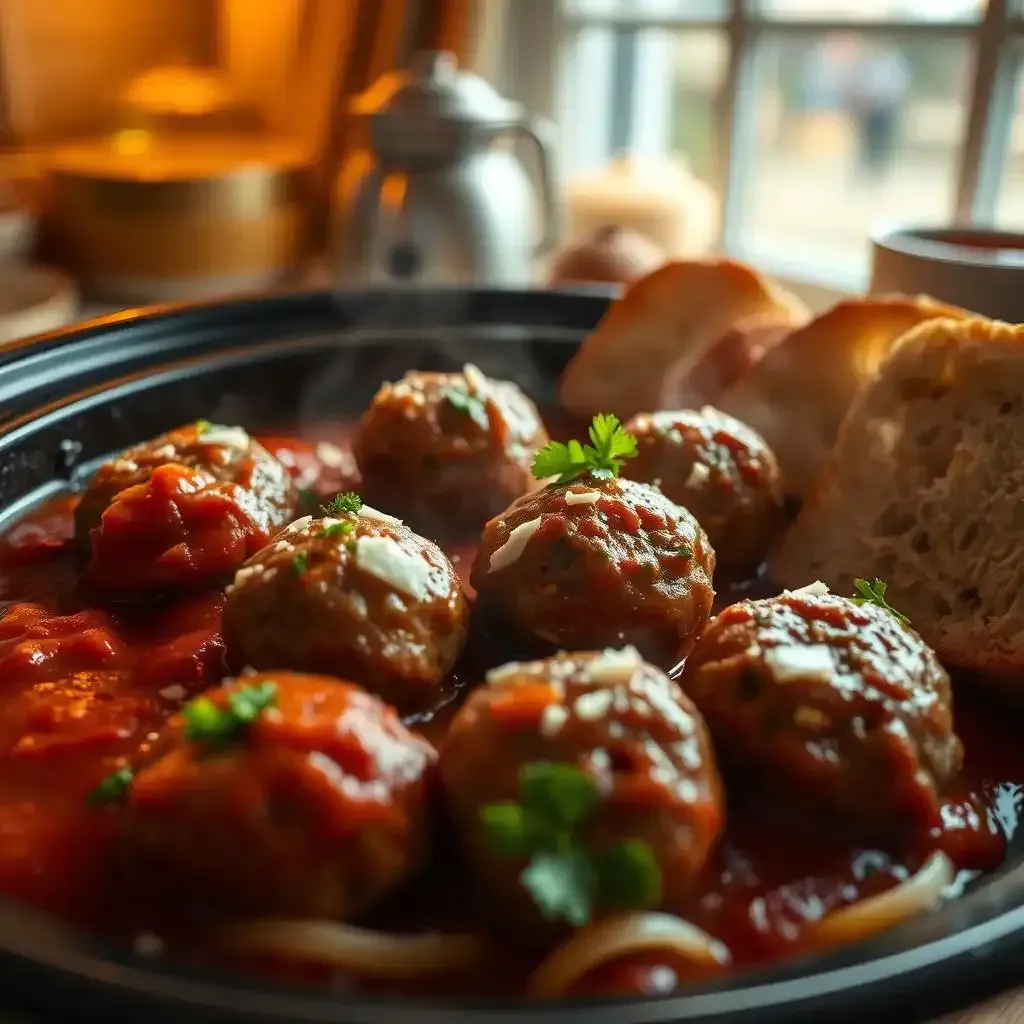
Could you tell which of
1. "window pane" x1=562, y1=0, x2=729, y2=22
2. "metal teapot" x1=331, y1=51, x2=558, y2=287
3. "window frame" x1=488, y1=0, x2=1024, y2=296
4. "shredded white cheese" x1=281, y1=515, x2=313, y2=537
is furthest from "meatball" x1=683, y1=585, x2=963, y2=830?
"window pane" x1=562, y1=0, x2=729, y2=22

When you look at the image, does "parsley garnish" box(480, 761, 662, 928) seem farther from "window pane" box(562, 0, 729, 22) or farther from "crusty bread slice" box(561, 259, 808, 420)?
"window pane" box(562, 0, 729, 22)

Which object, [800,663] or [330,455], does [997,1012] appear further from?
[330,455]

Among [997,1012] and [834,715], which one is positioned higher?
[834,715]

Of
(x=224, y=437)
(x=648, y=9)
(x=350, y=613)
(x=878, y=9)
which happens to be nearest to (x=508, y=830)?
(x=350, y=613)

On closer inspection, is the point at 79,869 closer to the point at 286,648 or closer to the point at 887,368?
the point at 286,648

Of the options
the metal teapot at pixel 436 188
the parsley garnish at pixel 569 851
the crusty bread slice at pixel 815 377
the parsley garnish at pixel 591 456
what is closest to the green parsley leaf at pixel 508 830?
the parsley garnish at pixel 569 851

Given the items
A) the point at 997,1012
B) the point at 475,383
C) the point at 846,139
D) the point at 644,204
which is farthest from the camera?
the point at 846,139

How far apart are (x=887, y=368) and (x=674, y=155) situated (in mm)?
4069

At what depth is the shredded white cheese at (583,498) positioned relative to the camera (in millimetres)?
1929

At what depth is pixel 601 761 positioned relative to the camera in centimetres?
139

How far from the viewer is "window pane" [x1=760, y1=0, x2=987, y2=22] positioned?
165 inches

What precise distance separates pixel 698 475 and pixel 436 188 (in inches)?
92.9

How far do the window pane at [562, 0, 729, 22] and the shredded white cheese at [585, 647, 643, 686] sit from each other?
164 inches

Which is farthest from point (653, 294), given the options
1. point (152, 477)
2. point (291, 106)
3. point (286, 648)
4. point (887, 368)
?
point (291, 106)
